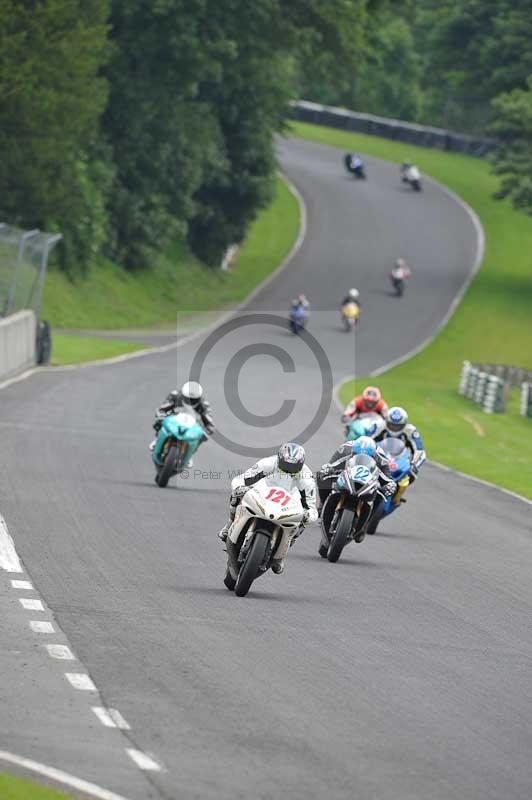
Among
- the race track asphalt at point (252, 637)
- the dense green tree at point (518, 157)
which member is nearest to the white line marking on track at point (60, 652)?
the race track asphalt at point (252, 637)

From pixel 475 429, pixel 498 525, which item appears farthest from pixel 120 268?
pixel 498 525

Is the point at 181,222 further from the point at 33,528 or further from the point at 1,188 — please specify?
the point at 33,528

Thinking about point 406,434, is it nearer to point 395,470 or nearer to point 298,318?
point 395,470

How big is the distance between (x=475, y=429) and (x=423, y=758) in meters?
30.0

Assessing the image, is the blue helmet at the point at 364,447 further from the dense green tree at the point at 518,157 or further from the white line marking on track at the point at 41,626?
the dense green tree at the point at 518,157

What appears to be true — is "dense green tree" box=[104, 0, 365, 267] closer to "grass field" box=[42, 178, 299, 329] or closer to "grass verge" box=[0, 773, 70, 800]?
"grass field" box=[42, 178, 299, 329]

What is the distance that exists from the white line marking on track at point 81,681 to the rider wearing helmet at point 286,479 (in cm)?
389

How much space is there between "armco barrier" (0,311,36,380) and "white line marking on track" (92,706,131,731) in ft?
79.1

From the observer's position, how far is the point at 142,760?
802cm

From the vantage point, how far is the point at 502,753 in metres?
8.88

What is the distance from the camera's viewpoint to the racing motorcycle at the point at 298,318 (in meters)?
59.1

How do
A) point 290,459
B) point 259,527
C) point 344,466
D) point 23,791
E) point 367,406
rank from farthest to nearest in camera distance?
point 367,406
point 344,466
point 290,459
point 259,527
point 23,791

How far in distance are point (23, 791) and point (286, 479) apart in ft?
21.3

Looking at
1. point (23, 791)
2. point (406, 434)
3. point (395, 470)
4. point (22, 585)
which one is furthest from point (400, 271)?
point (23, 791)
